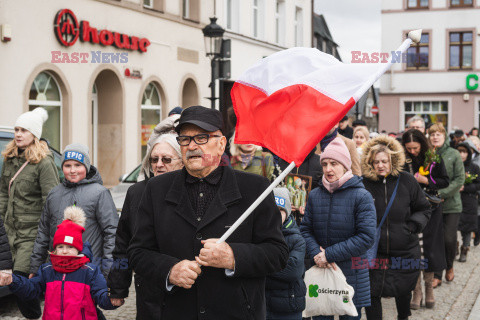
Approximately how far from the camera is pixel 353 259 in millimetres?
5902

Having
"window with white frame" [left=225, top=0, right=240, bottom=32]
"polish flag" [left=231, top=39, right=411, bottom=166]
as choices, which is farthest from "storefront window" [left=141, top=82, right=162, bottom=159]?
"polish flag" [left=231, top=39, right=411, bottom=166]

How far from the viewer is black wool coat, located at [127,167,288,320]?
341 cm

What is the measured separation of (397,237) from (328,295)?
4.07 feet

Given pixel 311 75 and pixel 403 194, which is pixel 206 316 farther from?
pixel 403 194

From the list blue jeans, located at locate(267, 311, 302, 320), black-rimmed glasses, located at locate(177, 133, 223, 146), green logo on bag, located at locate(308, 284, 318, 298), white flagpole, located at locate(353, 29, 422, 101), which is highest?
white flagpole, located at locate(353, 29, 422, 101)

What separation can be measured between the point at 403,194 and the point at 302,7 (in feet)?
88.2

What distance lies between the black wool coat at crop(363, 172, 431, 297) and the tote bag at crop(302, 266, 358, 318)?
101 cm

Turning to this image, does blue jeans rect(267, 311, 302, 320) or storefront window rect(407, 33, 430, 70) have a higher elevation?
storefront window rect(407, 33, 430, 70)

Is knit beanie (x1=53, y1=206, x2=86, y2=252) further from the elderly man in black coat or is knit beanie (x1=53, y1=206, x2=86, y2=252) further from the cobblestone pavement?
the cobblestone pavement

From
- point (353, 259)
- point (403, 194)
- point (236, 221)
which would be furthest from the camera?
point (403, 194)

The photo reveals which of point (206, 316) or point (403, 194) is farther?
point (403, 194)

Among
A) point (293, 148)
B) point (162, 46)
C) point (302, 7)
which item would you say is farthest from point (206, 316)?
point (302, 7)

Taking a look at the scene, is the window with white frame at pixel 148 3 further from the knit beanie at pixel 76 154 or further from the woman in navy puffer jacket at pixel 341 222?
the woman in navy puffer jacket at pixel 341 222

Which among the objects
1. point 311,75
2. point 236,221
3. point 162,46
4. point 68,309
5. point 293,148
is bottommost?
point 68,309
